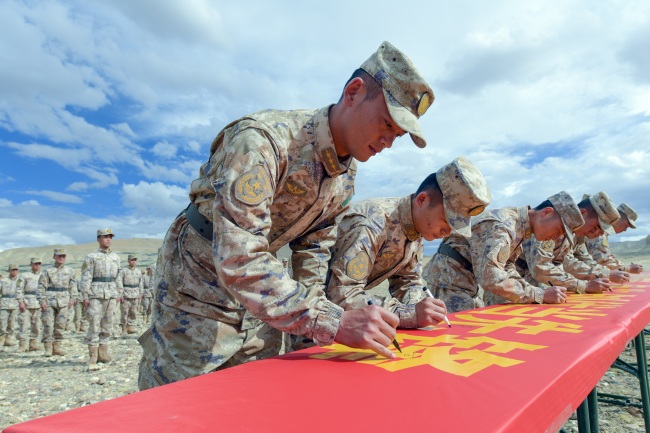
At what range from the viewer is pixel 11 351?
10492 mm

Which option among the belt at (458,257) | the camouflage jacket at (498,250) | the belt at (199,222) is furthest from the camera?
the belt at (458,257)

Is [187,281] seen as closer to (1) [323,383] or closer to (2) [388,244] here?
→ (1) [323,383]

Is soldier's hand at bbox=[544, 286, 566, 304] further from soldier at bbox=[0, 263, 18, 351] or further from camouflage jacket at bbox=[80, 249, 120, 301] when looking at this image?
soldier at bbox=[0, 263, 18, 351]

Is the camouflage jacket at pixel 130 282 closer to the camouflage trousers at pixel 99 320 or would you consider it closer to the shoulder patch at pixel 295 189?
the camouflage trousers at pixel 99 320

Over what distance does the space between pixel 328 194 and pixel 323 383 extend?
1.00 meters

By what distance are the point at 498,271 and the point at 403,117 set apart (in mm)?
2594

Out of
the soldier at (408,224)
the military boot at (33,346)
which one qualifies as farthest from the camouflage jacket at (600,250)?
the military boot at (33,346)

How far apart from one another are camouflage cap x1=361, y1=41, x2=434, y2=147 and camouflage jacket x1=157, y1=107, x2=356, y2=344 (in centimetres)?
29

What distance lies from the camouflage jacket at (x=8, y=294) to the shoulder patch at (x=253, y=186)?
13415 mm

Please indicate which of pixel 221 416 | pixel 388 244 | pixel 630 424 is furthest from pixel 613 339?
pixel 630 424

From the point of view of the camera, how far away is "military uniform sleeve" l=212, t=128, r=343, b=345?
4.45 feet

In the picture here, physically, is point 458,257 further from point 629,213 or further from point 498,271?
point 629,213

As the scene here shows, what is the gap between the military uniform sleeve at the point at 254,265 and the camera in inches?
53.4

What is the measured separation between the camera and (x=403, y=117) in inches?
66.8
